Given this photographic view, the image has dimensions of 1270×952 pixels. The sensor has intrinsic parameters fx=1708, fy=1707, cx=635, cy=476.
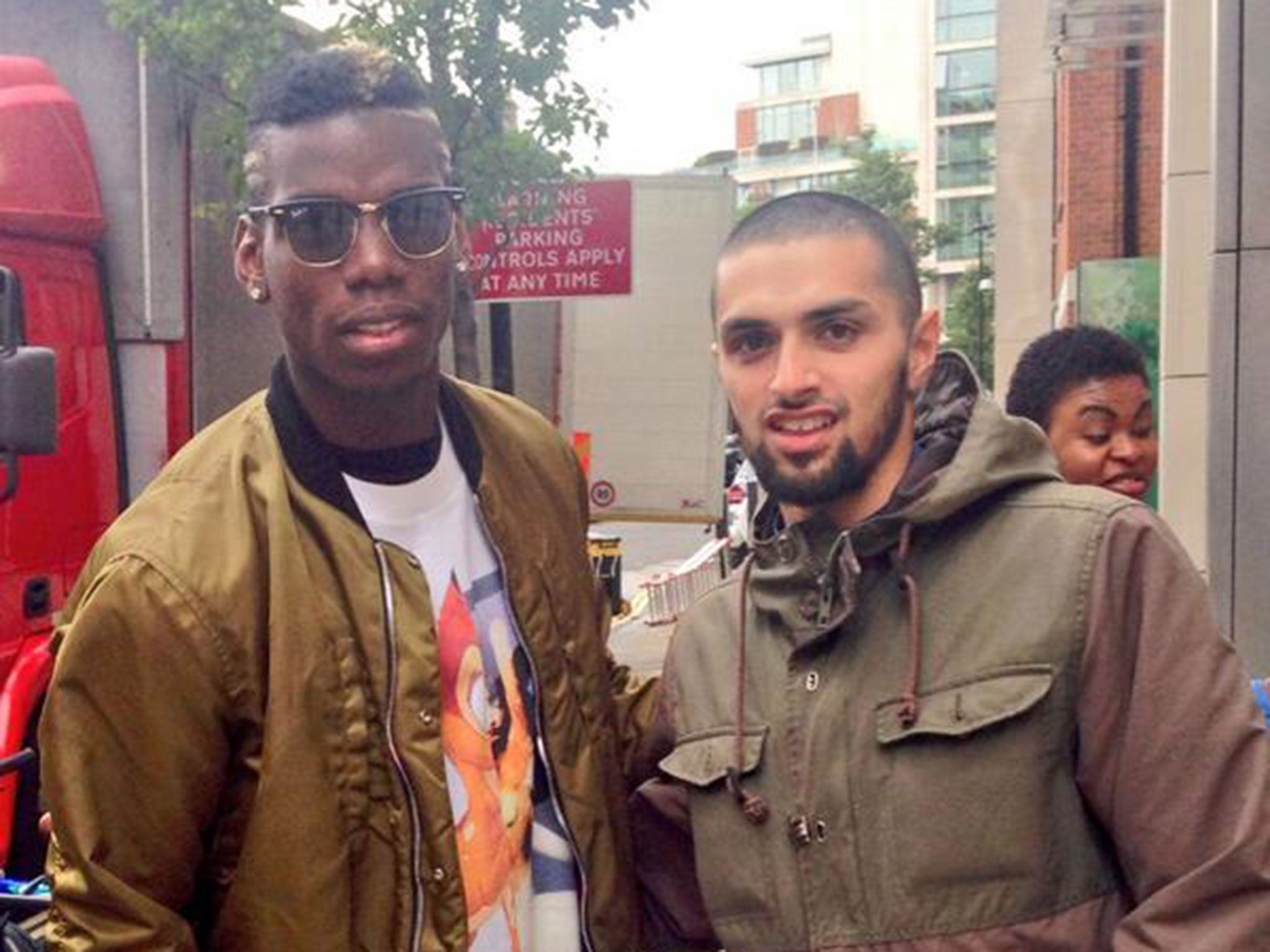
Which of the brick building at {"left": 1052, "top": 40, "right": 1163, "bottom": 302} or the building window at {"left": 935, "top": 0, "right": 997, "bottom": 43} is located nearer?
the brick building at {"left": 1052, "top": 40, "right": 1163, "bottom": 302}

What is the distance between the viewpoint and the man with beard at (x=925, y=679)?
6.30 feet

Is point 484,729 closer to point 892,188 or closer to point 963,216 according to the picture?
point 892,188

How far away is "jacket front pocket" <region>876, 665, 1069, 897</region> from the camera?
6.52 feet

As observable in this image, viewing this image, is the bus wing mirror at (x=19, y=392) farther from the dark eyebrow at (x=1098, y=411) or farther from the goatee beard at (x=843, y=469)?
the goatee beard at (x=843, y=469)

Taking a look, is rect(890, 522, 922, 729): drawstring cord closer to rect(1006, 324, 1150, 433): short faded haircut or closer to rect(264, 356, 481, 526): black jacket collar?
rect(264, 356, 481, 526): black jacket collar

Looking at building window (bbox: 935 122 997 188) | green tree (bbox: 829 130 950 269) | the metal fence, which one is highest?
building window (bbox: 935 122 997 188)

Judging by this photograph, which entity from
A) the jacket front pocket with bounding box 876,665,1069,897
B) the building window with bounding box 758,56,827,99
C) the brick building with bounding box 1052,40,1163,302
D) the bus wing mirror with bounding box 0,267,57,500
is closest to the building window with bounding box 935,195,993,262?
the building window with bounding box 758,56,827,99

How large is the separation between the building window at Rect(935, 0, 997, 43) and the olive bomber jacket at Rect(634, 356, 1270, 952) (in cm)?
11834

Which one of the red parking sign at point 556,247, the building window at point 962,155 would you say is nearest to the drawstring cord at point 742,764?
the red parking sign at point 556,247

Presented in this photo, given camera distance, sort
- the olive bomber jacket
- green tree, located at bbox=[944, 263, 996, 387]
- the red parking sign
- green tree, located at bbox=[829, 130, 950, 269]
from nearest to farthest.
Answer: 1. the olive bomber jacket
2. the red parking sign
3. green tree, located at bbox=[944, 263, 996, 387]
4. green tree, located at bbox=[829, 130, 950, 269]

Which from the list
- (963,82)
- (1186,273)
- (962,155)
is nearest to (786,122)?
(963,82)

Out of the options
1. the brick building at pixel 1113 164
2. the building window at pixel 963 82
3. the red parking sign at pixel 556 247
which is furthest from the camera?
the building window at pixel 963 82

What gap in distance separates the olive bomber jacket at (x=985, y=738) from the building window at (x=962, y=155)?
110 metres

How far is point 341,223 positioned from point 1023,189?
26.1 meters
